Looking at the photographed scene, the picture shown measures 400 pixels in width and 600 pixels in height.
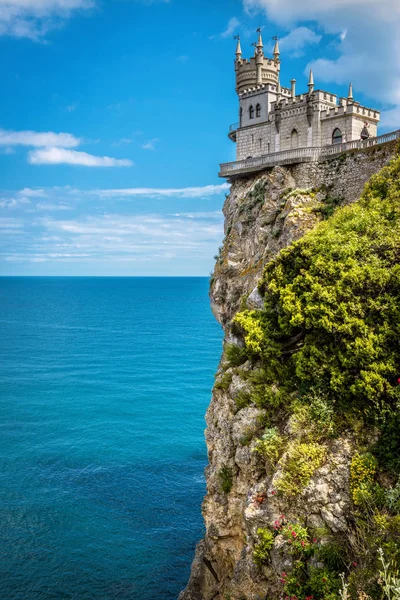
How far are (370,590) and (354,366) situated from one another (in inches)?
258

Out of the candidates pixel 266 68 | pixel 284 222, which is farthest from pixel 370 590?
pixel 266 68

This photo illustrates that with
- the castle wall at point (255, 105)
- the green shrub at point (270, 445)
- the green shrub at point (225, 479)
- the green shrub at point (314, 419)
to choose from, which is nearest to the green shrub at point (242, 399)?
the green shrub at point (270, 445)

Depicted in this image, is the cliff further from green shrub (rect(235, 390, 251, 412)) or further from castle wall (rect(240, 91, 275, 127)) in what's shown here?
castle wall (rect(240, 91, 275, 127))

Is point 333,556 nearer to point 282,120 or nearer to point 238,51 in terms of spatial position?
point 282,120

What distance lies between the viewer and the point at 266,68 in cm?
3978

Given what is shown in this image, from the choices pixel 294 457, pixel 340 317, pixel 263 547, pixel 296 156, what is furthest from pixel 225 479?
pixel 296 156

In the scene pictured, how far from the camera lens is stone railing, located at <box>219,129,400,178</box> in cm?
2820

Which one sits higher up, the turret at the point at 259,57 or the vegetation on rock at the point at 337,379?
the turret at the point at 259,57

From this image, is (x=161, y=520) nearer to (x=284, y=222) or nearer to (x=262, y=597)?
(x=262, y=597)

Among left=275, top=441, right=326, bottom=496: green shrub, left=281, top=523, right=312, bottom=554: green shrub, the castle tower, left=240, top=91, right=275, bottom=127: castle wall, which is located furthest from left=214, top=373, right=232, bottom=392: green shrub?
the castle tower

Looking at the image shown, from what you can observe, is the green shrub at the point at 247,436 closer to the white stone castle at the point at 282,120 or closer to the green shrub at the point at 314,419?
the green shrub at the point at 314,419

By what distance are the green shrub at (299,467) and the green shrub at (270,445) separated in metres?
0.76

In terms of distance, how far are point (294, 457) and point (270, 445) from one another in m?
1.20

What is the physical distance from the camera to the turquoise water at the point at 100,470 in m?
28.3
